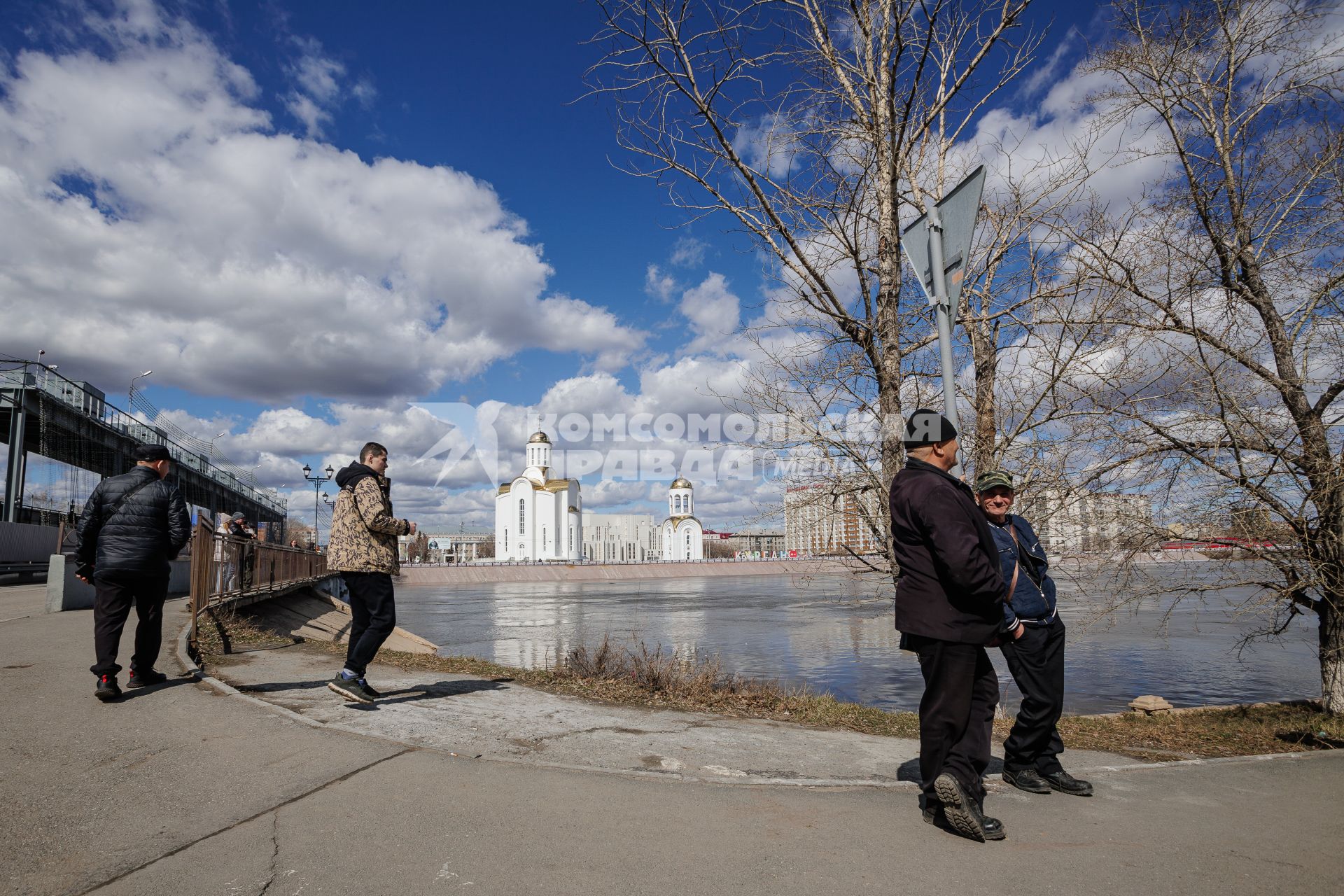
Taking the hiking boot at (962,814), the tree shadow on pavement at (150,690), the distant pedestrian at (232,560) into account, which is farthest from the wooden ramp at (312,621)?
the hiking boot at (962,814)

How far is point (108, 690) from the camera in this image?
210 inches

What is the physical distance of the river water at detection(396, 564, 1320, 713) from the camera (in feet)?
34.8

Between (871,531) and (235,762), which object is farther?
(871,531)

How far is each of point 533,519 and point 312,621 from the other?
8543 cm

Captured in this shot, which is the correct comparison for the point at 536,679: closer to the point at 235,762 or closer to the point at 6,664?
the point at 235,762

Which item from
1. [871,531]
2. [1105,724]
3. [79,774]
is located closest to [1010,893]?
[79,774]

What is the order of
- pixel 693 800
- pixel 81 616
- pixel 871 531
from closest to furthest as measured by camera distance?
pixel 693 800 → pixel 871 531 → pixel 81 616

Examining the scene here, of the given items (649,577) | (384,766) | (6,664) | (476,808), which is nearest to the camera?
(476,808)

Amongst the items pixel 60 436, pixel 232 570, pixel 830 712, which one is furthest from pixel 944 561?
pixel 60 436

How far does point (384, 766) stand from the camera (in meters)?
3.99

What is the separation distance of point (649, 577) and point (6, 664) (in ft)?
302

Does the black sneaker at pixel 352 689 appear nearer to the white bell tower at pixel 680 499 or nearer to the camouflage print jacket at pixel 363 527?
the camouflage print jacket at pixel 363 527

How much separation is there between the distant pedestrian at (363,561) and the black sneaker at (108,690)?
142cm

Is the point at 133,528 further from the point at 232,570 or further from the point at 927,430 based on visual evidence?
the point at 927,430
